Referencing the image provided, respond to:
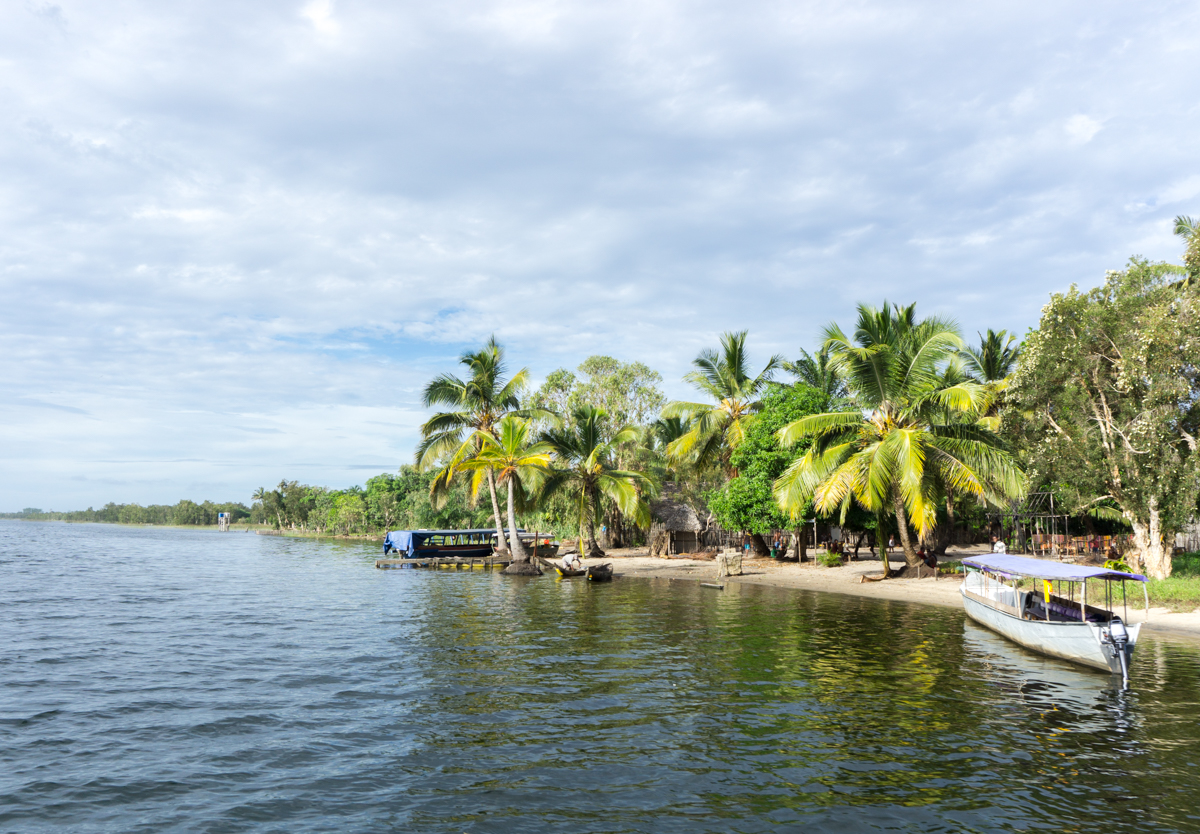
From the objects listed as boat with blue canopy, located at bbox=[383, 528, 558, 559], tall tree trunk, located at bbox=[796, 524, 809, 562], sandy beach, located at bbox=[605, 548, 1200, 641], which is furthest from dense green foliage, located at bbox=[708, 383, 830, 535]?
boat with blue canopy, located at bbox=[383, 528, 558, 559]

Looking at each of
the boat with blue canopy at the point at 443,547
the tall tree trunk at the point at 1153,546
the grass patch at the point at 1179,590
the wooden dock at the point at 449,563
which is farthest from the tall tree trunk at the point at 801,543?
the wooden dock at the point at 449,563

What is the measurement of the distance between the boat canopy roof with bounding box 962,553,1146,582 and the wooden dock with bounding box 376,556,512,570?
3232 cm

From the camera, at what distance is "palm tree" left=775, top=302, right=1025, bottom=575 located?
27859mm

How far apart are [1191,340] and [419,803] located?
27021 millimetres

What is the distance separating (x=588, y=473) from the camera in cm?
4534

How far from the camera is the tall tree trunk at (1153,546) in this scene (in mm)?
25016

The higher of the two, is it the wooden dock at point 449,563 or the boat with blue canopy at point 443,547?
the boat with blue canopy at point 443,547

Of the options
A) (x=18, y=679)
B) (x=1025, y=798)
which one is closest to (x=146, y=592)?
(x=18, y=679)

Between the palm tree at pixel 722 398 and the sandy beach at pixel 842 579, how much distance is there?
6883 mm

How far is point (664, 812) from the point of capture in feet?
28.7

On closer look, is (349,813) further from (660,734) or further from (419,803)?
(660,734)

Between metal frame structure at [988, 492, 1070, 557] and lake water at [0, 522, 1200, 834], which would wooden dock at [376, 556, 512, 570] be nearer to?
lake water at [0, 522, 1200, 834]

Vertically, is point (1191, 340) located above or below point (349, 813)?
above

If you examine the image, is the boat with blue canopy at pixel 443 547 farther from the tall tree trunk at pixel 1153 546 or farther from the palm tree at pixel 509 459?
the tall tree trunk at pixel 1153 546
